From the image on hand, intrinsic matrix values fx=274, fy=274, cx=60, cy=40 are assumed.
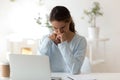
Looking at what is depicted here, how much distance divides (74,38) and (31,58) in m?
0.56

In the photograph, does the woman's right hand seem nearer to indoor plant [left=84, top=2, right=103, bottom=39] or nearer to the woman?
the woman

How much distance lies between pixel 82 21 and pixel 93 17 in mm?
168

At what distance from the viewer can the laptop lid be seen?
1.53m

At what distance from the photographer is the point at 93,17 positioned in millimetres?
3404

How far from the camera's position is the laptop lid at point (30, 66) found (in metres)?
1.53

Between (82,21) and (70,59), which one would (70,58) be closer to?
(70,59)

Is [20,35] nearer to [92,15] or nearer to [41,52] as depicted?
[92,15]

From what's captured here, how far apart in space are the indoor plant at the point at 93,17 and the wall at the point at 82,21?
7 cm

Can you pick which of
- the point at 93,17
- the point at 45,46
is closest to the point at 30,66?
the point at 45,46

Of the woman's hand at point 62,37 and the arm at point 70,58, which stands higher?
the woman's hand at point 62,37

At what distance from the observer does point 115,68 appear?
3.50 meters

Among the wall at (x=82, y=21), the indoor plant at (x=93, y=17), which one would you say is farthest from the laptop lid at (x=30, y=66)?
the wall at (x=82, y=21)

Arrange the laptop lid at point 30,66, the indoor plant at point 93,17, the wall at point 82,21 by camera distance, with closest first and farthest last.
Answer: the laptop lid at point 30,66, the indoor plant at point 93,17, the wall at point 82,21

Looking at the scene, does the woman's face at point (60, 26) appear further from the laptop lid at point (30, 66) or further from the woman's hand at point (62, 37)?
the laptop lid at point (30, 66)
